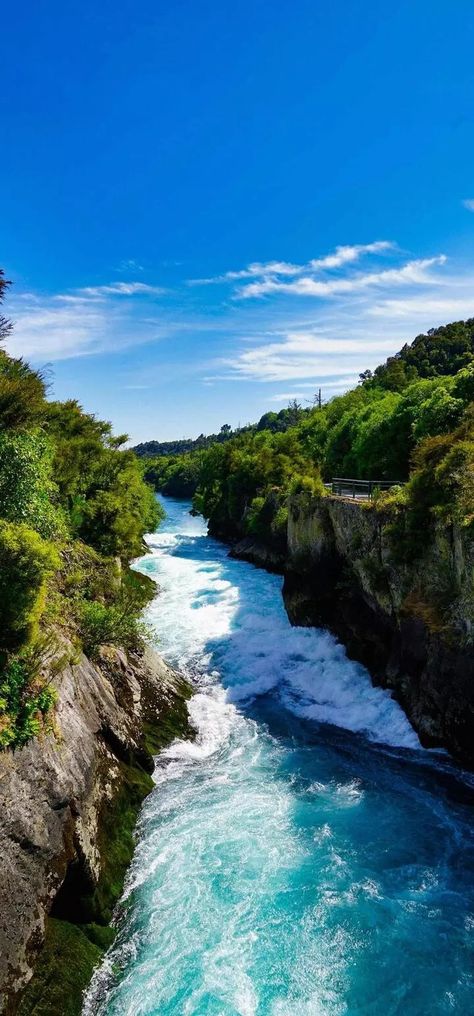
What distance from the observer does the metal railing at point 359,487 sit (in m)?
23.2

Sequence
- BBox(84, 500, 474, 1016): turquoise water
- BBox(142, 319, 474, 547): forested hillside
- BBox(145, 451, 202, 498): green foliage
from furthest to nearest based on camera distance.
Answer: BBox(145, 451, 202, 498): green foliage → BBox(142, 319, 474, 547): forested hillside → BBox(84, 500, 474, 1016): turquoise water

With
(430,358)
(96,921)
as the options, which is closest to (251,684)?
(96,921)

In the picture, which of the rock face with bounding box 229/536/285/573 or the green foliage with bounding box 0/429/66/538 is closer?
the green foliage with bounding box 0/429/66/538

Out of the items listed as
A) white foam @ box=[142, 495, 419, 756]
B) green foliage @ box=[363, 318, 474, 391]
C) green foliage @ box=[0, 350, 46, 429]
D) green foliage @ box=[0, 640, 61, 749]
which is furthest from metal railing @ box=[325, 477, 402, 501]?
green foliage @ box=[363, 318, 474, 391]

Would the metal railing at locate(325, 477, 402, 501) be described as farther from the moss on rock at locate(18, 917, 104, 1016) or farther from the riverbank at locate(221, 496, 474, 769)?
the moss on rock at locate(18, 917, 104, 1016)

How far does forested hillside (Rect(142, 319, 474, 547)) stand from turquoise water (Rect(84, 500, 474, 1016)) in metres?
7.39

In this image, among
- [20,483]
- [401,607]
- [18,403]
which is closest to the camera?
[20,483]

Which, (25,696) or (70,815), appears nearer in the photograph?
(25,696)

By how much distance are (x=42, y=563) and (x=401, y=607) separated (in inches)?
507

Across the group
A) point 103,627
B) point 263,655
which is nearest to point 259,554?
point 263,655

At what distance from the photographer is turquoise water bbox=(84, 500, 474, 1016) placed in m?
8.69

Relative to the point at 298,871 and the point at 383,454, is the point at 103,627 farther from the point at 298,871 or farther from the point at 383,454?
the point at 383,454

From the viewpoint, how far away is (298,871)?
11.2 m

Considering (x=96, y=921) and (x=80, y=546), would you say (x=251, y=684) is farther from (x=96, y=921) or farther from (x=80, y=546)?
(x=96, y=921)
